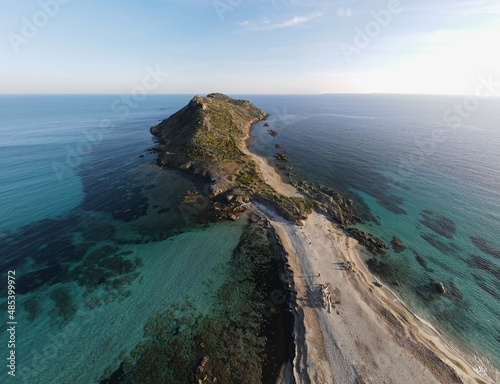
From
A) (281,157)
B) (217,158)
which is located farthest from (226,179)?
(281,157)

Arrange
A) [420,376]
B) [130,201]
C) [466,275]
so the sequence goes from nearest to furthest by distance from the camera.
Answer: [420,376]
[466,275]
[130,201]

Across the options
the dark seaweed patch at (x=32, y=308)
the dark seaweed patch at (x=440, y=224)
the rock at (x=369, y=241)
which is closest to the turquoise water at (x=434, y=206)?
the dark seaweed patch at (x=440, y=224)

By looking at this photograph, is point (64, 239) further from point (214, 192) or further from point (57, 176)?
point (57, 176)

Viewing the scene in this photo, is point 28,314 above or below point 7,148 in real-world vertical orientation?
below

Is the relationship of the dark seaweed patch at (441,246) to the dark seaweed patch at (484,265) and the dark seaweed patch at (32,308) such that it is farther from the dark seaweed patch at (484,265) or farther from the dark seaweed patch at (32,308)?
the dark seaweed patch at (32,308)

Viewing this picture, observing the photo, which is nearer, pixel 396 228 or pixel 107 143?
pixel 396 228

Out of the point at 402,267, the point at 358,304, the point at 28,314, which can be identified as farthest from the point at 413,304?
the point at 28,314
